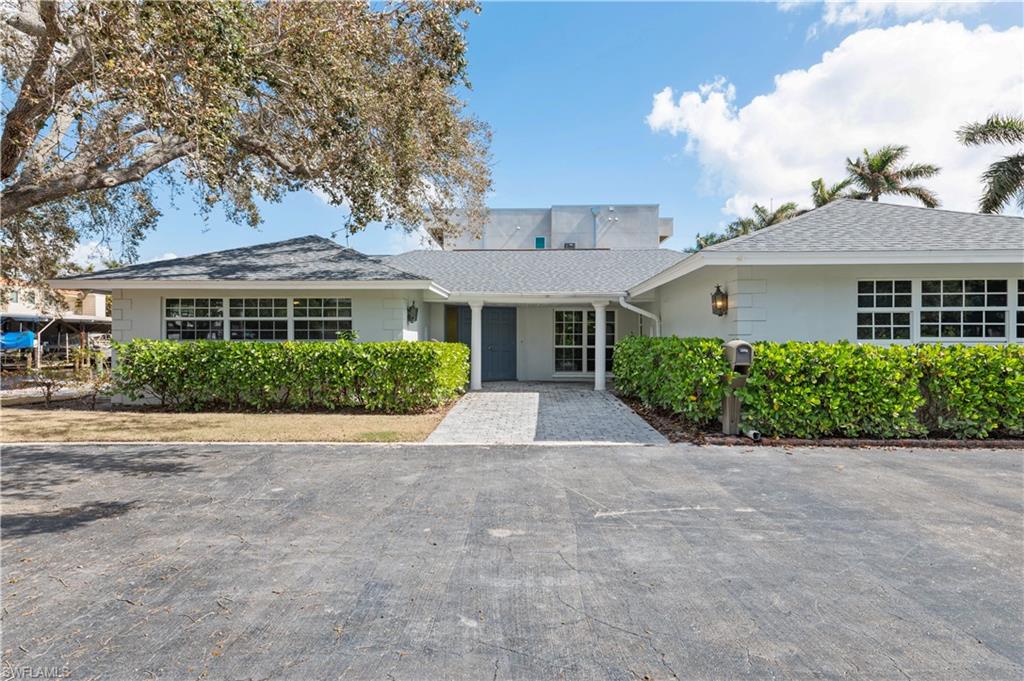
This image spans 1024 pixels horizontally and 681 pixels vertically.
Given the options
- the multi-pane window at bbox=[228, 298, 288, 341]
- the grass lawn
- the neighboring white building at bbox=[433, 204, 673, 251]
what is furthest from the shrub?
the neighboring white building at bbox=[433, 204, 673, 251]

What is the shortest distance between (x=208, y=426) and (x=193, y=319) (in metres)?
4.17

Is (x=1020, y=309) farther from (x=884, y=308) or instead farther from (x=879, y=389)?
(x=879, y=389)

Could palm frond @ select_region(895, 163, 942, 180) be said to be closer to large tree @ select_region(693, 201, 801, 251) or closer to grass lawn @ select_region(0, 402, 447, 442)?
large tree @ select_region(693, 201, 801, 251)

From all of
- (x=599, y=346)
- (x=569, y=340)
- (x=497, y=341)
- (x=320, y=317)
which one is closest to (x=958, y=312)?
(x=599, y=346)

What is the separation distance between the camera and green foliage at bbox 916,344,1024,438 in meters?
7.63

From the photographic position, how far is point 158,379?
10844mm

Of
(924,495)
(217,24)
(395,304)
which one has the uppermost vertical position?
(217,24)

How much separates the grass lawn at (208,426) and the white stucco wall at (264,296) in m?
2.09

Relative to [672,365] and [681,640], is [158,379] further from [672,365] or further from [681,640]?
[681,640]

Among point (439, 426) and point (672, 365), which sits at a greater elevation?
point (672, 365)

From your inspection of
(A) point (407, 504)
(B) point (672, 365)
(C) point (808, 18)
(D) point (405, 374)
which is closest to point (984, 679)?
(A) point (407, 504)

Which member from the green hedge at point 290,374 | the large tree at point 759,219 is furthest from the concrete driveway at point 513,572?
the large tree at point 759,219

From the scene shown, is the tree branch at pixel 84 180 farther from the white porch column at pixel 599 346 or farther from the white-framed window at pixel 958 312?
the white-framed window at pixel 958 312

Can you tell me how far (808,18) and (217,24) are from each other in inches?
417
